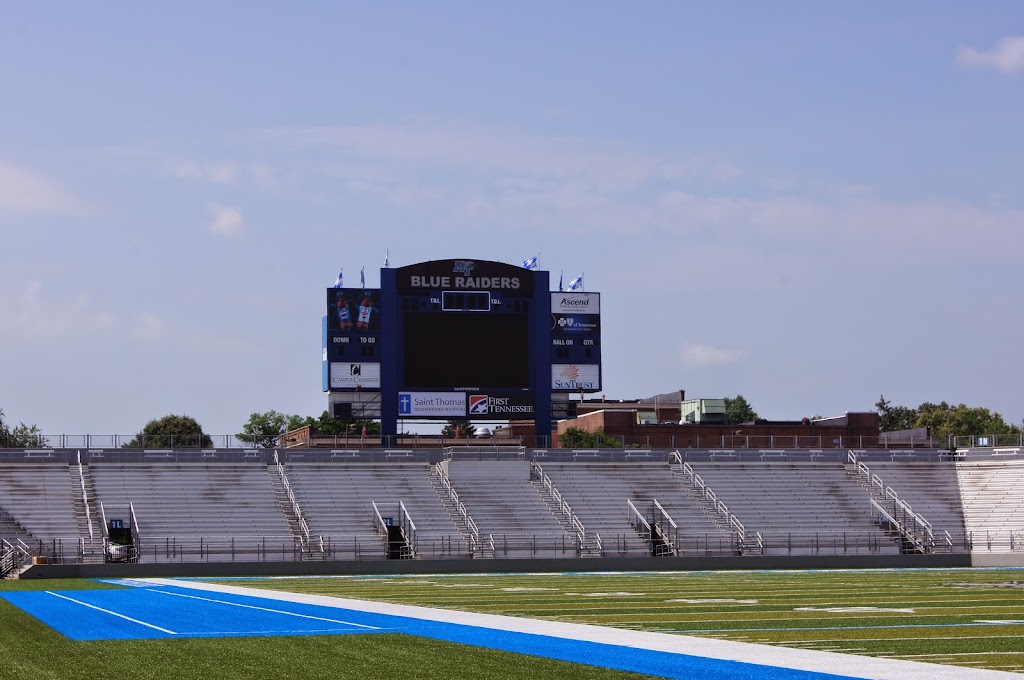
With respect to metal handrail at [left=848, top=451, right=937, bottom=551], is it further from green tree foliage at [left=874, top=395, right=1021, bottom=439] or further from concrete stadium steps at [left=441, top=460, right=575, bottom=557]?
green tree foliage at [left=874, top=395, right=1021, bottom=439]

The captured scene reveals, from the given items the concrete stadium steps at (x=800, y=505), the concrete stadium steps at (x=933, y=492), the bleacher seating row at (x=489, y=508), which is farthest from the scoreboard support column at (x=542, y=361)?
the concrete stadium steps at (x=933, y=492)

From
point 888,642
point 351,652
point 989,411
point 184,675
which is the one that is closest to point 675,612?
point 888,642

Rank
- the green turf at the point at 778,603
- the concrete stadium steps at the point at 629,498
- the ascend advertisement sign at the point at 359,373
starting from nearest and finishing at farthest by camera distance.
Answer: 1. the green turf at the point at 778,603
2. the concrete stadium steps at the point at 629,498
3. the ascend advertisement sign at the point at 359,373

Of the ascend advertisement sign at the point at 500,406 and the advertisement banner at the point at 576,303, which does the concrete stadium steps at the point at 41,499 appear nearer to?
the ascend advertisement sign at the point at 500,406

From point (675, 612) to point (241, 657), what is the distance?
9.33 meters

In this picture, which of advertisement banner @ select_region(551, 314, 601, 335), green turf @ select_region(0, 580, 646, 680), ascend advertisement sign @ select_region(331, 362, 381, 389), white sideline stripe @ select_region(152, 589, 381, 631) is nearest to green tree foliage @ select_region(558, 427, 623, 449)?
advertisement banner @ select_region(551, 314, 601, 335)

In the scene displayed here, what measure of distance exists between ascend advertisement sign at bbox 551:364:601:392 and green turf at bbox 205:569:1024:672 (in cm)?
1827


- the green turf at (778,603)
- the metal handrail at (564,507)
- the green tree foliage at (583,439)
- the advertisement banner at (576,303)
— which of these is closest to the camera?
the green turf at (778,603)

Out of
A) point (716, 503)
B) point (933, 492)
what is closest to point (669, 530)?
point (716, 503)

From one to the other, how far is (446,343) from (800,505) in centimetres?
1531

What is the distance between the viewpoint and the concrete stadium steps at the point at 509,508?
49.1 meters

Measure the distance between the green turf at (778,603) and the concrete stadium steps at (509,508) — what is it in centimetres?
867

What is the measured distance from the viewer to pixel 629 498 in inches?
2136

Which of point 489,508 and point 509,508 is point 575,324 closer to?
point 509,508
